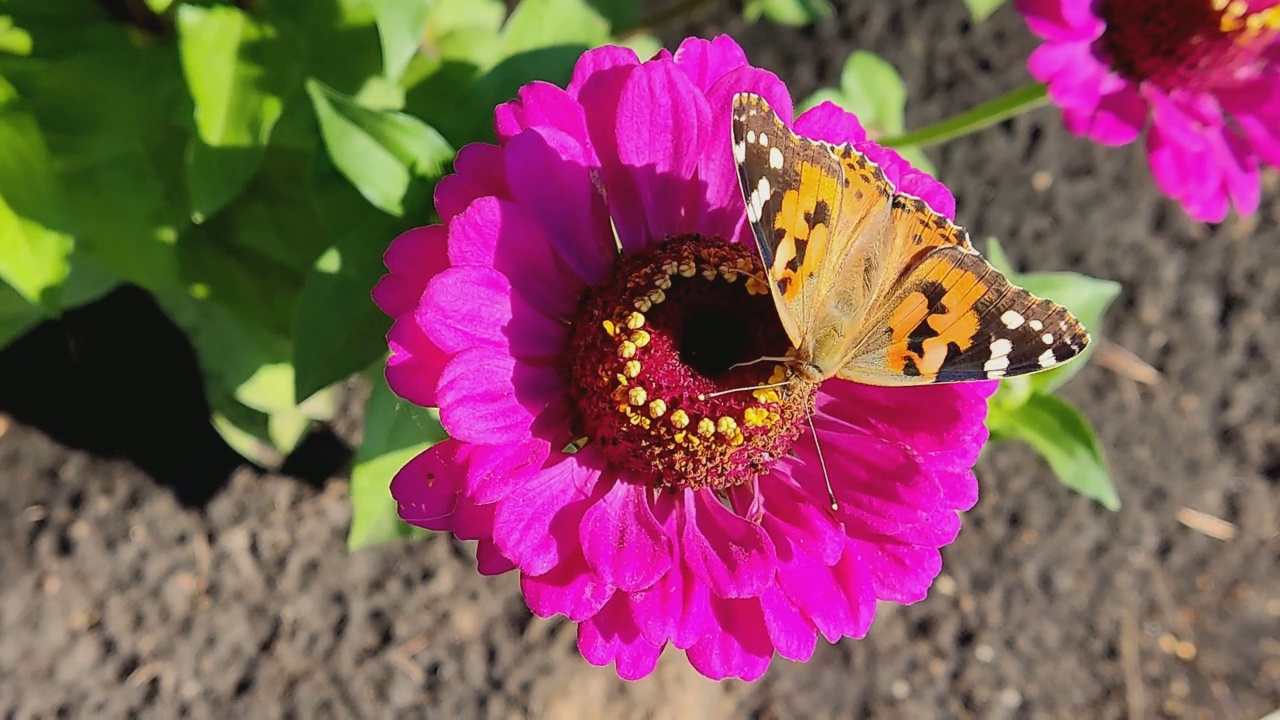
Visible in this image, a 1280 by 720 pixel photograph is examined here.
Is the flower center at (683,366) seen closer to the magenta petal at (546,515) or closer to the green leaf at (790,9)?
the magenta petal at (546,515)

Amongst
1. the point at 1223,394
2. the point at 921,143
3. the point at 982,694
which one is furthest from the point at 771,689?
the point at 1223,394

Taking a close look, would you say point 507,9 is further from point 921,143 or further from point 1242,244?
point 1242,244

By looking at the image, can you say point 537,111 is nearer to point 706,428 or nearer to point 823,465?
point 706,428

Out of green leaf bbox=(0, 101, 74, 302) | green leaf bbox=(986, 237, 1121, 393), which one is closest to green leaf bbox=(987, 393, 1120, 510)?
green leaf bbox=(986, 237, 1121, 393)

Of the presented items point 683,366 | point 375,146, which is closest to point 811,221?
point 683,366

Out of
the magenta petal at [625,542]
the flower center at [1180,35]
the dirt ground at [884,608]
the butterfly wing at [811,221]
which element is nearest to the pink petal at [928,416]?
the butterfly wing at [811,221]
